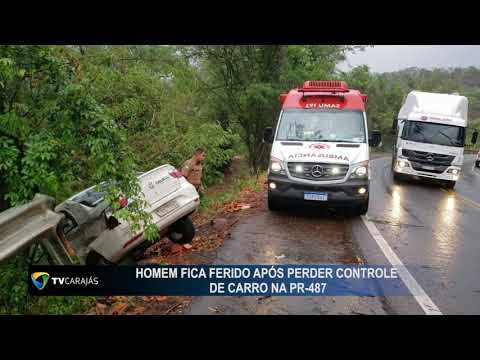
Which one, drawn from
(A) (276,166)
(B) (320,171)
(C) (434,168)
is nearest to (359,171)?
(B) (320,171)

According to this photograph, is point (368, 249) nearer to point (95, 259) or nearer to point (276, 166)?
point (276, 166)

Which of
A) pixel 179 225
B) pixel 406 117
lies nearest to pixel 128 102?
pixel 179 225

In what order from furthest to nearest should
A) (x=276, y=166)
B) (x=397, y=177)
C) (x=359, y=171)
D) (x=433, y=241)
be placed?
(x=397, y=177) < (x=276, y=166) < (x=359, y=171) < (x=433, y=241)

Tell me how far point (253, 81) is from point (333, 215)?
1364cm

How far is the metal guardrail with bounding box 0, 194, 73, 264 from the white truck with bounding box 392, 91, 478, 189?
12659mm

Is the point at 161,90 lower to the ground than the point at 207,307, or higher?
higher

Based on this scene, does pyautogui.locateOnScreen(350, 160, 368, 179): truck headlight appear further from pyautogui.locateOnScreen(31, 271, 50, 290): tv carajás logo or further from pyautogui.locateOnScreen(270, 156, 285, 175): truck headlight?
pyautogui.locateOnScreen(31, 271, 50, 290): tv carajás logo

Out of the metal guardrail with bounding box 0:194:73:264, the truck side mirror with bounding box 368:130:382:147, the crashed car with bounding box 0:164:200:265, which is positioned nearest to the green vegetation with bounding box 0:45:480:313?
the metal guardrail with bounding box 0:194:73:264

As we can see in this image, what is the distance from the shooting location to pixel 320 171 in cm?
758

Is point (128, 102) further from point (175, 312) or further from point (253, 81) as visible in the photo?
point (253, 81)

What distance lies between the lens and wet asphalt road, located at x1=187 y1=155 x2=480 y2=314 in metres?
4.53

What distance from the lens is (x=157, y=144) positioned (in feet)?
40.2
